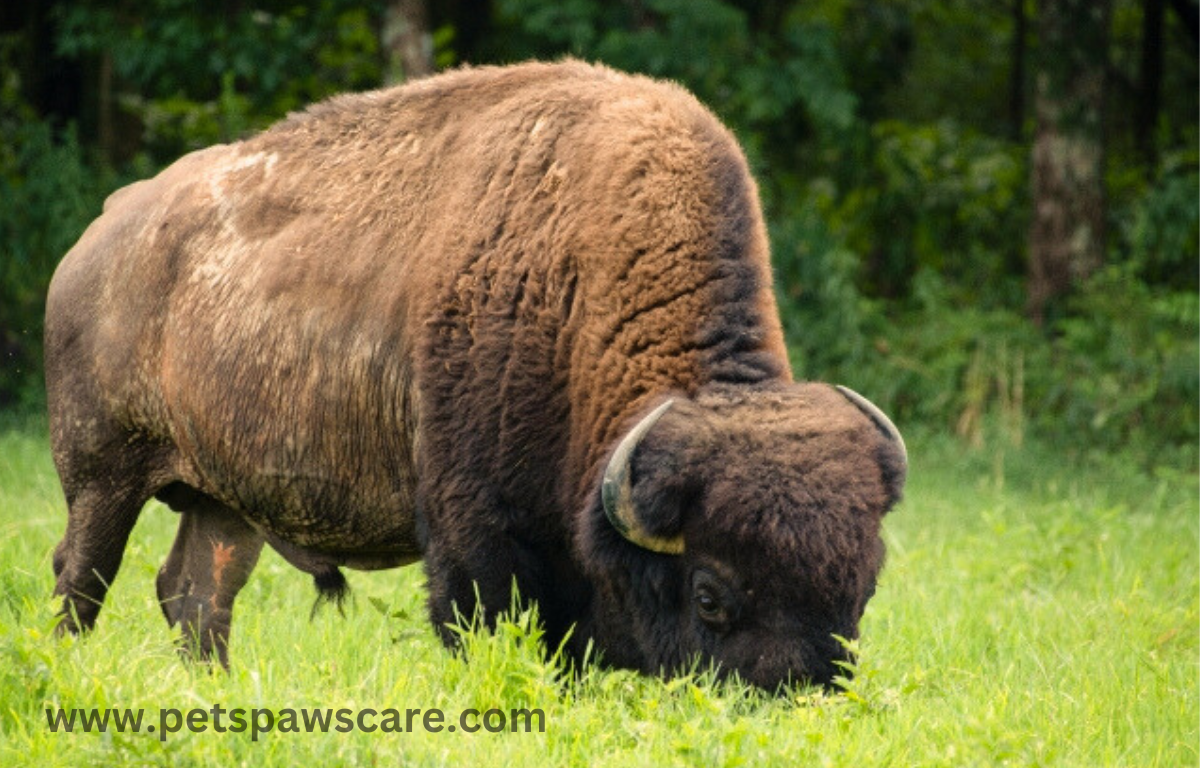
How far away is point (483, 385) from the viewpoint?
5309mm

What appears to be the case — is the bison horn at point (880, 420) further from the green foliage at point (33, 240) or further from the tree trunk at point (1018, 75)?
the tree trunk at point (1018, 75)

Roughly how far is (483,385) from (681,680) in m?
1.28

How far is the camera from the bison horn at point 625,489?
15.9ft

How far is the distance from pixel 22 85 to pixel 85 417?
10241mm

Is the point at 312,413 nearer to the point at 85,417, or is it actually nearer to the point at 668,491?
the point at 85,417

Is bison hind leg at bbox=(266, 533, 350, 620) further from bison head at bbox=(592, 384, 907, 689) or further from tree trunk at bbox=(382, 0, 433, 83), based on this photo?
tree trunk at bbox=(382, 0, 433, 83)

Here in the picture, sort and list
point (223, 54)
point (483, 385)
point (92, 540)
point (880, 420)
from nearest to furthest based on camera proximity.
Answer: point (880, 420) < point (483, 385) < point (92, 540) < point (223, 54)

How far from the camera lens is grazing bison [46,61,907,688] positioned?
15.9 ft

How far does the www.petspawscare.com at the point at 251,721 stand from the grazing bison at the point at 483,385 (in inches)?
33.5

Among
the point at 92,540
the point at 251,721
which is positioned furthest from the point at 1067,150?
the point at 251,721

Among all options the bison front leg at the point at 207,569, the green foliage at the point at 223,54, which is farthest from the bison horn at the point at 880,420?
the green foliage at the point at 223,54

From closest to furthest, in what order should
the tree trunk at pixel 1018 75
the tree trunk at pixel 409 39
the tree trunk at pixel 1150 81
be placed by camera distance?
the tree trunk at pixel 409 39 < the tree trunk at pixel 1150 81 < the tree trunk at pixel 1018 75

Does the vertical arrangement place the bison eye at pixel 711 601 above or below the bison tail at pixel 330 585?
above

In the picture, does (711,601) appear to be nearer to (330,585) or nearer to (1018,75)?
(330,585)
